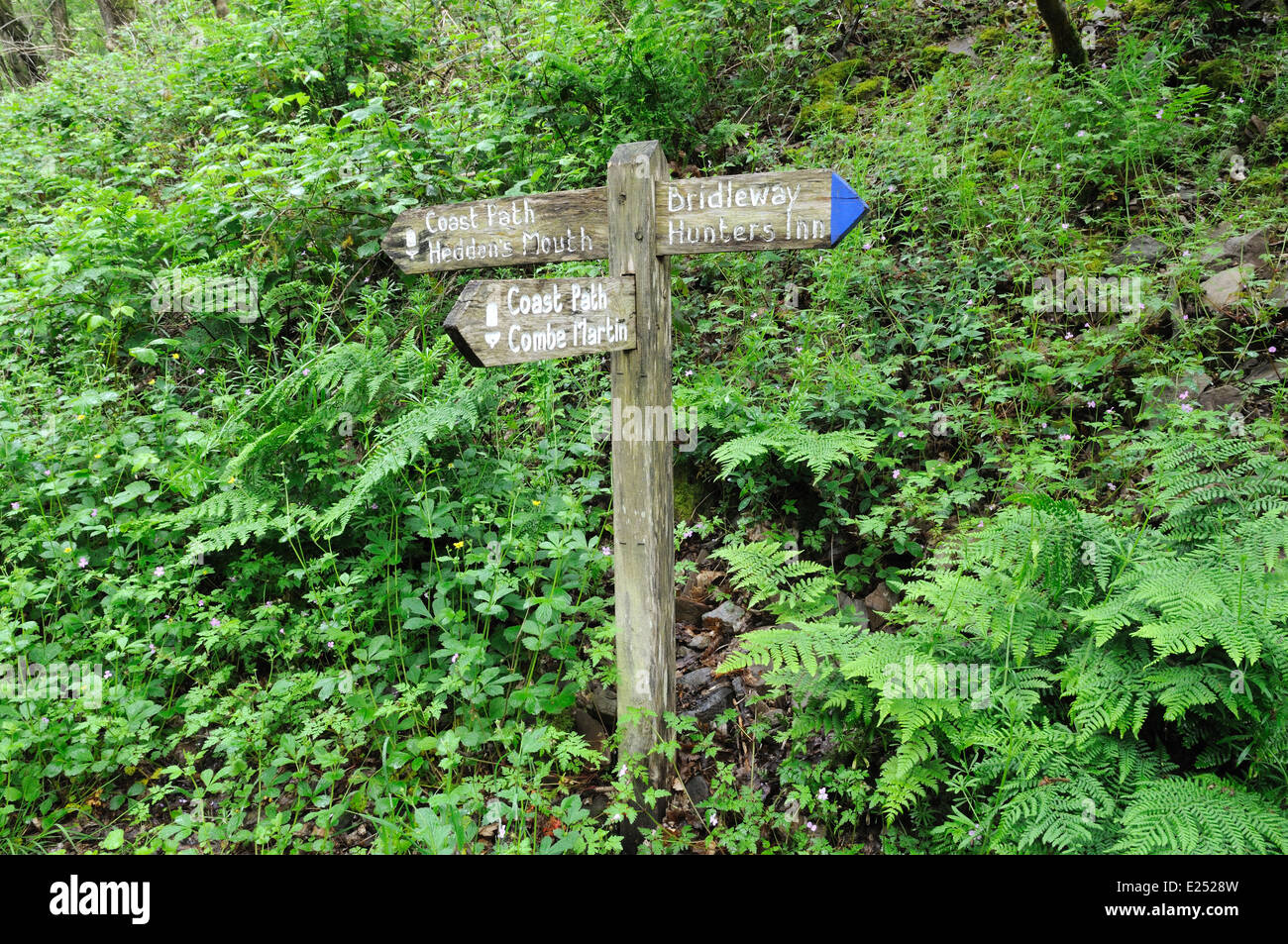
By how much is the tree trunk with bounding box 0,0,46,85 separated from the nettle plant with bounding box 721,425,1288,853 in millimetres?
14273

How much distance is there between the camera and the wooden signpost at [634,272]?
8.59ft

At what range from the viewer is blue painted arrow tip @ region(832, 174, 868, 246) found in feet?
8.56

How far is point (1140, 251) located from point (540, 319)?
4.18 m

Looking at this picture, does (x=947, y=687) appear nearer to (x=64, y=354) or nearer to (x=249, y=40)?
(x=64, y=354)

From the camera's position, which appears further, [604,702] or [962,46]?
[962,46]

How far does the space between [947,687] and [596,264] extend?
358 centimetres

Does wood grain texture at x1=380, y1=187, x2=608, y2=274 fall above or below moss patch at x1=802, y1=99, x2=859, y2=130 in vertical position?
below

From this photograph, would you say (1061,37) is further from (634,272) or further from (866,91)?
(634,272)

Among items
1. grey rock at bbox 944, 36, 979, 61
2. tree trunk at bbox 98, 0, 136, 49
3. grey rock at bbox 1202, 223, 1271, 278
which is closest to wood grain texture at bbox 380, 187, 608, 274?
grey rock at bbox 1202, 223, 1271, 278

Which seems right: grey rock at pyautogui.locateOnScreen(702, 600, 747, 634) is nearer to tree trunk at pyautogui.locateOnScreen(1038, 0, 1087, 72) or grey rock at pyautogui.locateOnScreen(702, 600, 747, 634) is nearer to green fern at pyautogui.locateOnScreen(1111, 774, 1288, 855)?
green fern at pyautogui.locateOnScreen(1111, 774, 1288, 855)

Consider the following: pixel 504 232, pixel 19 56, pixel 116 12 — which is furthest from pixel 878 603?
pixel 116 12

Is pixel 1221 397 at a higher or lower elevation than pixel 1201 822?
higher

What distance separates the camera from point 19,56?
11.6m
